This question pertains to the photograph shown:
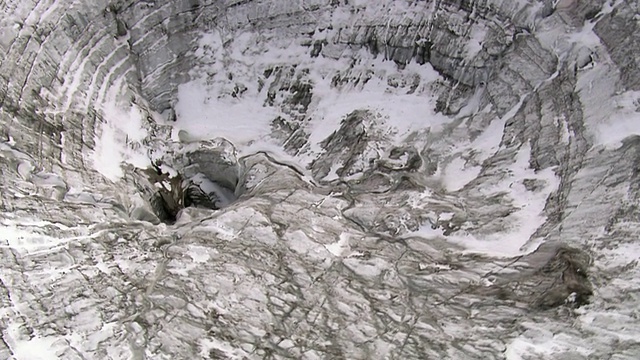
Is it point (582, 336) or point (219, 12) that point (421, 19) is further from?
point (582, 336)

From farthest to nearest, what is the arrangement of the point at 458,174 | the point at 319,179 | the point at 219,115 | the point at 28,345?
the point at 219,115, the point at 319,179, the point at 458,174, the point at 28,345

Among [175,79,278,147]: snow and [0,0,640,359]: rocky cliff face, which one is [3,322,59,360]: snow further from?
[175,79,278,147]: snow

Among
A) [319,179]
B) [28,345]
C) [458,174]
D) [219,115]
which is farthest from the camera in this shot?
[219,115]

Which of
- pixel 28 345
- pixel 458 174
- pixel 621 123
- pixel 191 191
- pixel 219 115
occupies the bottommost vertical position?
pixel 28 345

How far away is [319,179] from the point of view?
1151 centimetres

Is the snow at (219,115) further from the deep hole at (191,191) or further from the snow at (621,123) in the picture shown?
the snow at (621,123)

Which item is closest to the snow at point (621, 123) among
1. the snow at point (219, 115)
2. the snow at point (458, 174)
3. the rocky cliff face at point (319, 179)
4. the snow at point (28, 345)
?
the rocky cliff face at point (319, 179)

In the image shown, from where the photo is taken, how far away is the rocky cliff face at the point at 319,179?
7.43 m

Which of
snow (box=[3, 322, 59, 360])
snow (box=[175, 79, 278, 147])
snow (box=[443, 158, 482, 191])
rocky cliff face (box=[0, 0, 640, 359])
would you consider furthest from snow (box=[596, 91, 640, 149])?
snow (box=[3, 322, 59, 360])

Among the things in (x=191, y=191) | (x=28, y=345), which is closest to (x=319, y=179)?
(x=191, y=191)

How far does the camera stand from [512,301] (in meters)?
7.69

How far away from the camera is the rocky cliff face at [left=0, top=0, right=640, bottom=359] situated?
7.43m

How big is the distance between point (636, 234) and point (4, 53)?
10289mm

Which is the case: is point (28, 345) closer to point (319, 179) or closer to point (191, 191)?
point (191, 191)
